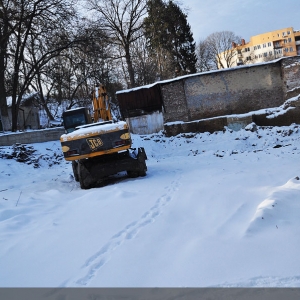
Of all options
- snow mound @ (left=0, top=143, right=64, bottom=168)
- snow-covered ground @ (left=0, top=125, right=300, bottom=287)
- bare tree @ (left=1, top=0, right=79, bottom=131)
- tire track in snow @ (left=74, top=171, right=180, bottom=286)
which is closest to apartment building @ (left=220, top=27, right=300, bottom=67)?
bare tree @ (left=1, top=0, right=79, bottom=131)

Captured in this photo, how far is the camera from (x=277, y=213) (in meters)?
4.23

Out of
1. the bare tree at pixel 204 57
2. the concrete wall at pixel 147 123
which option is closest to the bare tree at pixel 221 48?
the bare tree at pixel 204 57

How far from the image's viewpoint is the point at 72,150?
9172mm

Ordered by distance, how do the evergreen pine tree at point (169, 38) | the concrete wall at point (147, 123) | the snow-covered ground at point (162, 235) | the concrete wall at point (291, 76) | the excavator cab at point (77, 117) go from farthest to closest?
the evergreen pine tree at point (169, 38)
the concrete wall at point (147, 123)
the concrete wall at point (291, 76)
the excavator cab at point (77, 117)
the snow-covered ground at point (162, 235)

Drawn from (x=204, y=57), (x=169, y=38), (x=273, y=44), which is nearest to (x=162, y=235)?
(x=169, y=38)

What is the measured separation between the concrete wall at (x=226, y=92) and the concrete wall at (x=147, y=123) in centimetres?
137

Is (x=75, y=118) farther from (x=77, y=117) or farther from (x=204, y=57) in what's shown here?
(x=204, y=57)

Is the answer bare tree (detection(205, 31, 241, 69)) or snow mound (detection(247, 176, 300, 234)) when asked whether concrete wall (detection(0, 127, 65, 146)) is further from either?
bare tree (detection(205, 31, 241, 69))

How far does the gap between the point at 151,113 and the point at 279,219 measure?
20348 mm

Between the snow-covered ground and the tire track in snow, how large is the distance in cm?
1

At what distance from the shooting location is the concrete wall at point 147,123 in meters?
23.9

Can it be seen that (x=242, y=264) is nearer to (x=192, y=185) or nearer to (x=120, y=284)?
(x=120, y=284)

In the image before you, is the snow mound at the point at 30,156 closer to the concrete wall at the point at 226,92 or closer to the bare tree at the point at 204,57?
Answer: the concrete wall at the point at 226,92

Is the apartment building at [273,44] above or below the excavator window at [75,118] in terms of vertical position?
above
